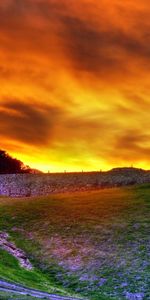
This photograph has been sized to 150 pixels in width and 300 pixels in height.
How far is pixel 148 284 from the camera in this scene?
46.9 meters

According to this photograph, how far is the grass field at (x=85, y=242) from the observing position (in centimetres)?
4791

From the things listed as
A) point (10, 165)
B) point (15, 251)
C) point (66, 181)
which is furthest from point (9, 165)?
point (15, 251)

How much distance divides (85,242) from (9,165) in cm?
9751

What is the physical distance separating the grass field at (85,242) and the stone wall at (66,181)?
37.3 ft

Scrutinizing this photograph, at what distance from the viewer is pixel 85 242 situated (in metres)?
60.0

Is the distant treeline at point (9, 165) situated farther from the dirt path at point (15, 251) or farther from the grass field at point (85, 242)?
the dirt path at point (15, 251)

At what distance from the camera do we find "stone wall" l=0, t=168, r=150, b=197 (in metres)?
98.2

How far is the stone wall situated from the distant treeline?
44139 millimetres

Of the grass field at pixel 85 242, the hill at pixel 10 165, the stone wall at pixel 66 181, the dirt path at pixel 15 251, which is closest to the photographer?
the grass field at pixel 85 242

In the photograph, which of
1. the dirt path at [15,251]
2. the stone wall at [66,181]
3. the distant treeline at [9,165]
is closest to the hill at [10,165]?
the distant treeline at [9,165]

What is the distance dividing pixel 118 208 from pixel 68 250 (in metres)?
16.7

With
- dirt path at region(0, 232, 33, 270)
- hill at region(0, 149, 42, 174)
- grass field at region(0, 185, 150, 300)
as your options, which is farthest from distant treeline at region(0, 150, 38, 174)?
dirt path at region(0, 232, 33, 270)

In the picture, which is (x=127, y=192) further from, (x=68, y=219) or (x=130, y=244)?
(x=130, y=244)

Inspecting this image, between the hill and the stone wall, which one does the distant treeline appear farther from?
the stone wall
